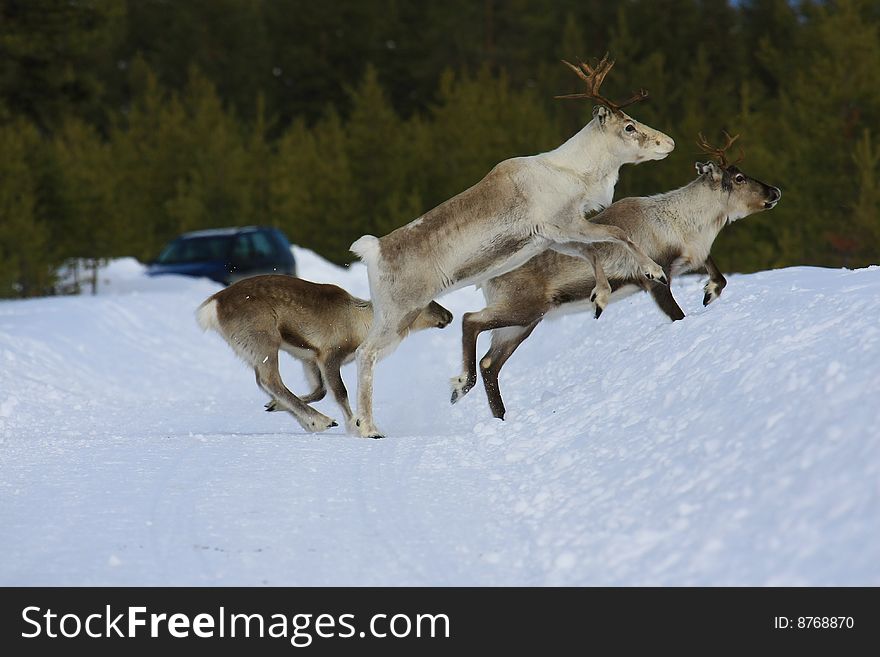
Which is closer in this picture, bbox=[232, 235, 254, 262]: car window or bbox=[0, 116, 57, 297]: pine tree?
bbox=[232, 235, 254, 262]: car window

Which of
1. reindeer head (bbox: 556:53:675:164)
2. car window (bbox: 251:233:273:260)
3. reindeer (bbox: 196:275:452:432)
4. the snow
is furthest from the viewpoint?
car window (bbox: 251:233:273:260)

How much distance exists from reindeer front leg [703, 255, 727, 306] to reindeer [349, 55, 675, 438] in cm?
104

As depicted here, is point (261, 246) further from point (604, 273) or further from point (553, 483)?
point (553, 483)

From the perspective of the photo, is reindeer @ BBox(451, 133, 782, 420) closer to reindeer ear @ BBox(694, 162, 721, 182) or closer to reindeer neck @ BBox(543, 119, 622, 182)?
reindeer ear @ BBox(694, 162, 721, 182)

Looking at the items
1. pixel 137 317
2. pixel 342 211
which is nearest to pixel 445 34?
pixel 342 211

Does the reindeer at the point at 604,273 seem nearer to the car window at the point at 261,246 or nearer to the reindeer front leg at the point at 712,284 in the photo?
the reindeer front leg at the point at 712,284

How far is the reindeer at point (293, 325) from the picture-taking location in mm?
9266

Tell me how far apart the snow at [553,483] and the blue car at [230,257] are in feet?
37.2

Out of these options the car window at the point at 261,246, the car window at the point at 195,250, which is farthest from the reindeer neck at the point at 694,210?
the car window at the point at 195,250

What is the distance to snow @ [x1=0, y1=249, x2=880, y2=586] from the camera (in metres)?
4.65

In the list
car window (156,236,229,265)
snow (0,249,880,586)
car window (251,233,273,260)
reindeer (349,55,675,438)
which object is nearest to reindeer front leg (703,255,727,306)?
snow (0,249,880,586)

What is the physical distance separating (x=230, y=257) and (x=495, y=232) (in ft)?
46.2

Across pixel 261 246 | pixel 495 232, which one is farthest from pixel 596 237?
pixel 261 246
